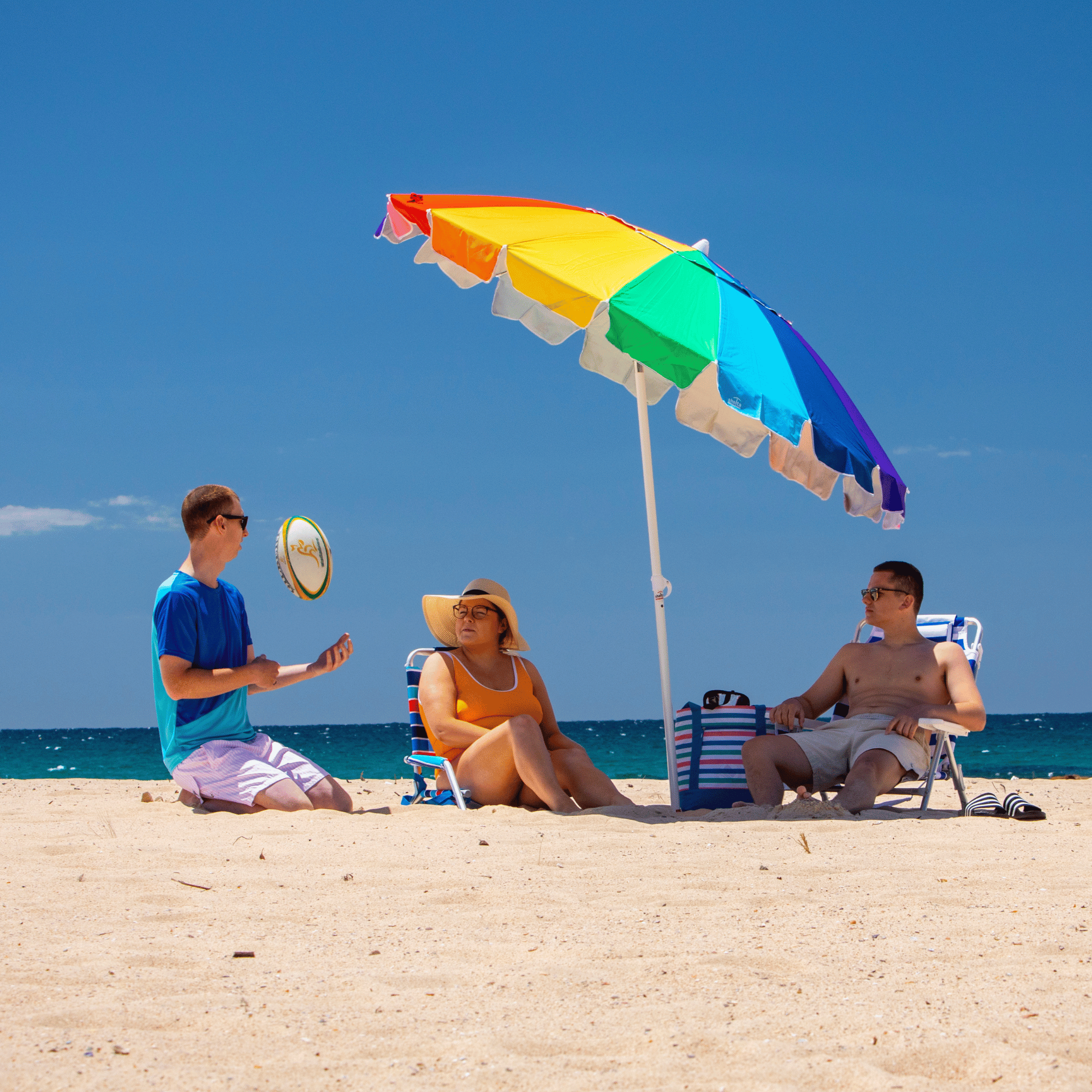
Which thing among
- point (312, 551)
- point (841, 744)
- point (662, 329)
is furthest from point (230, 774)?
point (841, 744)

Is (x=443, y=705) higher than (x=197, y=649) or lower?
lower

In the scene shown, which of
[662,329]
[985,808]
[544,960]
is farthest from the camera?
[985,808]

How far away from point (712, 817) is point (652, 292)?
217 centimetres

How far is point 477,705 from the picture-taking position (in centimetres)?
466

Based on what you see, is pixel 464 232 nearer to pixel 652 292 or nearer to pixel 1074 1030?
pixel 652 292

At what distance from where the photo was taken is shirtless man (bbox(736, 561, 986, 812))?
4438mm

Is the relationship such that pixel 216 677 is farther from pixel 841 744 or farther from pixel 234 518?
pixel 841 744

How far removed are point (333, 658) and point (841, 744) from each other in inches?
91.0

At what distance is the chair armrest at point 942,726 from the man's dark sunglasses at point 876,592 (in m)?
0.61

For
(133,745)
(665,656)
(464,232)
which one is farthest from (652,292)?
(133,745)

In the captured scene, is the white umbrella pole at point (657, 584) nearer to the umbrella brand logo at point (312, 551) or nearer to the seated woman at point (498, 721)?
the seated woman at point (498, 721)

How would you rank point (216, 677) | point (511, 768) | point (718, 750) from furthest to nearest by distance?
point (718, 750)
point (511, 768)
point (216, 677)

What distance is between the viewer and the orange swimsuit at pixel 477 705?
4.65 m

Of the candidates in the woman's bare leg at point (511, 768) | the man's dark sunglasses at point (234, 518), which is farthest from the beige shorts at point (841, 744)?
the man's dark sunglasses at point (234, 518)
